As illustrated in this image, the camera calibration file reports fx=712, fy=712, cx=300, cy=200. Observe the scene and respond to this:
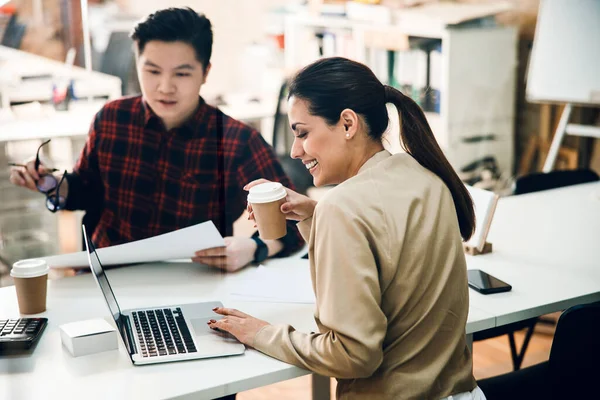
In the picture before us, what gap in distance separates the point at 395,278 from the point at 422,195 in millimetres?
153

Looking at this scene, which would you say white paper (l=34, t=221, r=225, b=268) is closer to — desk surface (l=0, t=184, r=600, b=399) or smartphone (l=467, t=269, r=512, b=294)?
desk surface (l=0, t=184, r=600, b=399)

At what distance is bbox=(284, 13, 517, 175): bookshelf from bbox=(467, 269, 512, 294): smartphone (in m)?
1.94

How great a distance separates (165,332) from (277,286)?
34cm

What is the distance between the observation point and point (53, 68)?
149 inches

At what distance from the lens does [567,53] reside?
336cm

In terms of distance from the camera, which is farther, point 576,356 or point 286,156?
point 286,156

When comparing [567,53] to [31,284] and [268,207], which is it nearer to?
[268,207]

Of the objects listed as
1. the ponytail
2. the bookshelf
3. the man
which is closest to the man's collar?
the man

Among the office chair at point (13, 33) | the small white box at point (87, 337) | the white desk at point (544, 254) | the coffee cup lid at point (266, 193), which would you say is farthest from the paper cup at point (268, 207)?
the office chair at point (13, 33)

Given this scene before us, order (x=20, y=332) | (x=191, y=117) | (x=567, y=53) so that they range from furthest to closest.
Answer: (x=567, y=53), (x=191, y=117), (x=20, y=332)

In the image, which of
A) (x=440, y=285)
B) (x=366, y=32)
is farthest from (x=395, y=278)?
(x=366, y=32)

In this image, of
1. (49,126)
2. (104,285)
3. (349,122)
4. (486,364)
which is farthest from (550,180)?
(49,126)

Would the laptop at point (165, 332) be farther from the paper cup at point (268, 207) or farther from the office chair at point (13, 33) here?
the office chair at point (13, 33)

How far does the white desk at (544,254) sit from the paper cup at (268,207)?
1.55 feet
